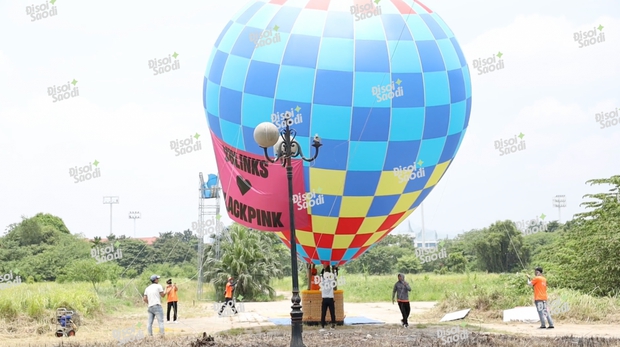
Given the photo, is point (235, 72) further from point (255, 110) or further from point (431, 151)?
point (431, 151)

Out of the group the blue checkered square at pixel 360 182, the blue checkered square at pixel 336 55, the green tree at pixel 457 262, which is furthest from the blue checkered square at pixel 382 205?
the green tree at pixel 457 262

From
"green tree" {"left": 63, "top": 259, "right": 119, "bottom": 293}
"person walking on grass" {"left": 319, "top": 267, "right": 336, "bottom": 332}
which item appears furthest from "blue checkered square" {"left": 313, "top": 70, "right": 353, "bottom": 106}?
"green tree" {"left": 63, "top": 259, "right": 119, "bottom": 293}

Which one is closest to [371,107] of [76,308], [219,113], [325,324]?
[219,113]

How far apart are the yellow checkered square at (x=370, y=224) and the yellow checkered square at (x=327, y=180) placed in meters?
1.19

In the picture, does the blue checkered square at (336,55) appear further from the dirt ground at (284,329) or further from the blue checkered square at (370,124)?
the dirt ground at (284,329)

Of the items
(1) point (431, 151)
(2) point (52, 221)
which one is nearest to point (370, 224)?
(1) point (431, 151)

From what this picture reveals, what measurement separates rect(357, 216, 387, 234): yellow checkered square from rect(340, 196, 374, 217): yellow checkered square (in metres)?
0.27

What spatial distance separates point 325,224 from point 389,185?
1.70m

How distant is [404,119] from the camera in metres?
16.3

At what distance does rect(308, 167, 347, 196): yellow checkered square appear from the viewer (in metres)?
16.3

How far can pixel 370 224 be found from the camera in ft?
57.3

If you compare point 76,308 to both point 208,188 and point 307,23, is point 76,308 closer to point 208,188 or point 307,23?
point 307,23

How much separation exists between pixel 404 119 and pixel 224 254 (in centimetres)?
1963

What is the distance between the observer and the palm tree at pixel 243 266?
1344 inches
